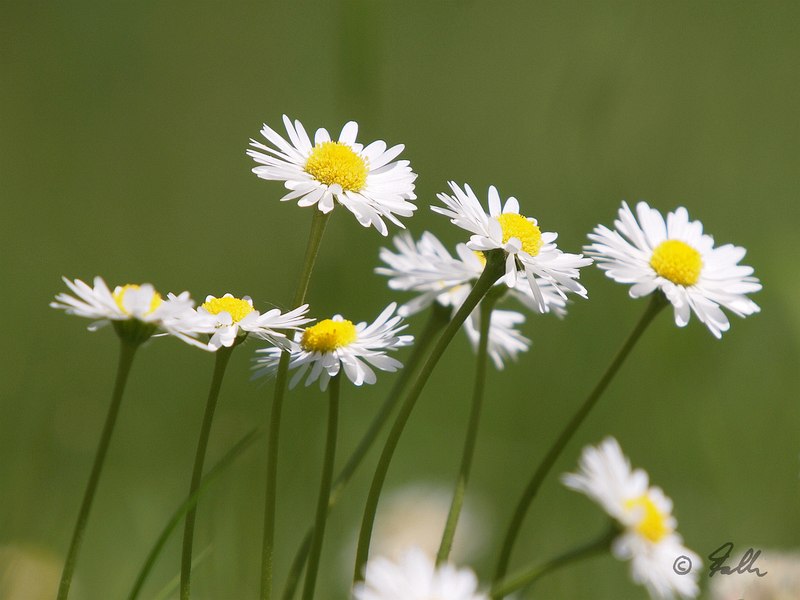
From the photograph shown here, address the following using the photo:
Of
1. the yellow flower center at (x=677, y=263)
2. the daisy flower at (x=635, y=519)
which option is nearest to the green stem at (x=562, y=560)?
the daisy flower at (x=635, y=519)

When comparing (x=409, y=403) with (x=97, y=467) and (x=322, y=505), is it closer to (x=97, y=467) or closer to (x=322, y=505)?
(x=322, y=505)

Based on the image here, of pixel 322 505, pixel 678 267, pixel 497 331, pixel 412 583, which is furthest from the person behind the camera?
pixel 497 331

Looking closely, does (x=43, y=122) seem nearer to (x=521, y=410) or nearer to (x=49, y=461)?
(x=521, y=410)

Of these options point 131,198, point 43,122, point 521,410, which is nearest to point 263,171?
point 521,410

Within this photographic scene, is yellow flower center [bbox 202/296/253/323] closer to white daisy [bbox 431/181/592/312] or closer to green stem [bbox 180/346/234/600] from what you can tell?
green stem [bbox 180/346/234/600]

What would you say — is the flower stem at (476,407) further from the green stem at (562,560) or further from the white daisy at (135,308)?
the white daisy at (135,308)

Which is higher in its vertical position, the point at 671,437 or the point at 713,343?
the point at 713,343

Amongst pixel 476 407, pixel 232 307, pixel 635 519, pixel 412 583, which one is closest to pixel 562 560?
pixel 635 519
